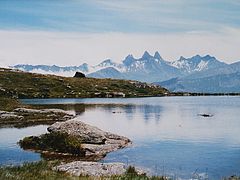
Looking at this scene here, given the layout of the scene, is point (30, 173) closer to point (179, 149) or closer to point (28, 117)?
point (179, 149)

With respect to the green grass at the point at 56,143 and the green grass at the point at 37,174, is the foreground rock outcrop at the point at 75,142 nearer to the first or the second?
the green grass at the point at 56,143

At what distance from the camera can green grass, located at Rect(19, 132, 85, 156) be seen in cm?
5006

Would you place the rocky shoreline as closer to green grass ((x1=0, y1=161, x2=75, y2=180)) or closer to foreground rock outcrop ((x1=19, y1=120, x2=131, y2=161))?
foreground rock outcrop ((x1=19, y1=120, x2=131, y2=161))

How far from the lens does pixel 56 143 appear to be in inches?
2042

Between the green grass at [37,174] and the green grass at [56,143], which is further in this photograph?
the green grass at [56,143]

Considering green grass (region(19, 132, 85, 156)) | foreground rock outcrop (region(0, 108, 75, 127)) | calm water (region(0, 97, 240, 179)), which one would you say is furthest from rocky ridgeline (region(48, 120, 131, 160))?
foreground rock outcrop (region(0, 108, 75, 127))

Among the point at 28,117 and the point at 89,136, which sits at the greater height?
the point at 28,117

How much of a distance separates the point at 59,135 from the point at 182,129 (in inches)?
1257

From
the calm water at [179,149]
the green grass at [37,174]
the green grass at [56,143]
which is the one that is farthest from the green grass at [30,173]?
the green grass at [56,143]

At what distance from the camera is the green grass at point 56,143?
50062 mm

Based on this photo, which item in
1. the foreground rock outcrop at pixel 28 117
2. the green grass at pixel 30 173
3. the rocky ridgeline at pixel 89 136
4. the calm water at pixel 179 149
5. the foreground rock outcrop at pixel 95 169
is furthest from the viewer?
the foreground rock outcrop at pixel 28 117

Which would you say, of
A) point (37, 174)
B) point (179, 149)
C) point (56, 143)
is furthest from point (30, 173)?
point (179, 149)

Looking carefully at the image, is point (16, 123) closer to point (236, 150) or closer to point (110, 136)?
point (110, 136)

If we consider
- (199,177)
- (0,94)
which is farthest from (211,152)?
(0,94)
